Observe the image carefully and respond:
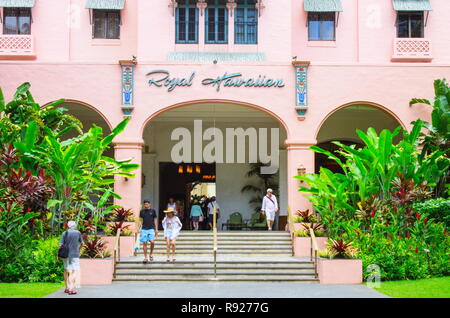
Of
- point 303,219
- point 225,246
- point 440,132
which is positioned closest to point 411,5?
point 440,132

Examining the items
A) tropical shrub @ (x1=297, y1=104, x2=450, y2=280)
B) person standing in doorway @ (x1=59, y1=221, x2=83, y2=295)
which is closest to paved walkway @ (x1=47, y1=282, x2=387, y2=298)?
person standing in doorway @ (x1=59, y1=221, x2=83, y2=295)

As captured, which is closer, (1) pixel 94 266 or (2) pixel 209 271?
(1) pixel 94 266

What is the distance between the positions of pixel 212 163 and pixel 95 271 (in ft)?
39.4

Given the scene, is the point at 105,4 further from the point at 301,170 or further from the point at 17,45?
the point at 301,170

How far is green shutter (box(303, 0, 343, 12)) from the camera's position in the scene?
74.0ft

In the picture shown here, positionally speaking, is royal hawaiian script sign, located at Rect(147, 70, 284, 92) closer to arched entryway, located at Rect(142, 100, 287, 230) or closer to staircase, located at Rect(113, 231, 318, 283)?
arched entryway, located at Rect(142, 100, 287, 230)

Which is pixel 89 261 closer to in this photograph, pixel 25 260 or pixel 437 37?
pixel 25 260

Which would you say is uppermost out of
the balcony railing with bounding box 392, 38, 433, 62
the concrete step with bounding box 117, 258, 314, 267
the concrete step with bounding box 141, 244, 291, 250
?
the balcony railing with bounding box 392, 38, 433, 62

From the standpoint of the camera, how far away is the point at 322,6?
22625 millimetres

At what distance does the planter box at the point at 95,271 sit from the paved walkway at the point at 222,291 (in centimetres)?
31

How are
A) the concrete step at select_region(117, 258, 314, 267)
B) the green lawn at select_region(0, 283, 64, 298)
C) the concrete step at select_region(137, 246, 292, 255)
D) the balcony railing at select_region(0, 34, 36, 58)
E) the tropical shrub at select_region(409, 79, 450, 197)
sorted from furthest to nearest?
1. the balcony railing at select_region(0, 34, 36, 58)
2. the concrete step at select_region(137, 246, 292, 255)
3. the tropical shrub at select_region(409, 79, 450, 197)
4. the concrete step at select_region(117, 258, 314, 267)
5. the green lawn at select_region(0, 283, 64, 298)

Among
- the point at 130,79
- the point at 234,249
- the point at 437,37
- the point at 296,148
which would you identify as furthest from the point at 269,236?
the point at 437,37

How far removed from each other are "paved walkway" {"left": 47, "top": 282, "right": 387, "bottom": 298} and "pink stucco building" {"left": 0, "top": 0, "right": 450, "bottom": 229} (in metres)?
5.63

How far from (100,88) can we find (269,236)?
23.5ft
